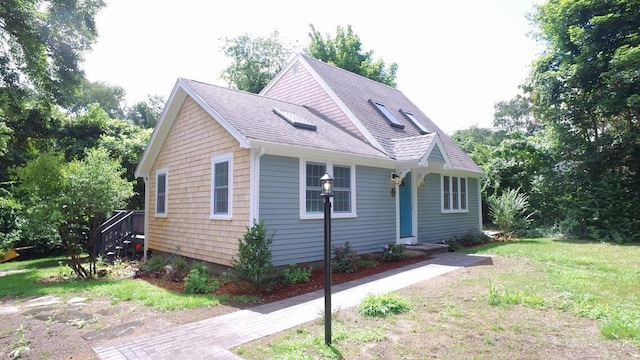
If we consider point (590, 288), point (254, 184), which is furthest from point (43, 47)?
point (590, 288)

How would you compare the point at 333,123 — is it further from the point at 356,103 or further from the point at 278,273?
the point at 278,273

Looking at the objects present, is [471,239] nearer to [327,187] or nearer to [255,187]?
[255,187]

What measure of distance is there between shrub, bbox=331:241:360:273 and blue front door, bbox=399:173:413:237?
2.97 metres

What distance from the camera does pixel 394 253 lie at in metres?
9.45

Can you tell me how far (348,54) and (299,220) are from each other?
71.4 ft

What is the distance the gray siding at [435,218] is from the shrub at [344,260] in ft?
12.5

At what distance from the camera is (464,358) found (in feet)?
11.5

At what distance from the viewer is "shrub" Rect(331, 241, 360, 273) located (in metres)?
8.26

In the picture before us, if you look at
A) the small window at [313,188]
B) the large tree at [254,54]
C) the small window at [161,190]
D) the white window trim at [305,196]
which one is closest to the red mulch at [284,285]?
the white window trim at [305,196]

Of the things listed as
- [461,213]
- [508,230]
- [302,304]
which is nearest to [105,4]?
[302,304]

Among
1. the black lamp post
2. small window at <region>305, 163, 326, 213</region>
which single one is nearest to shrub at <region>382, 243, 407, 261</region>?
small window at <region>305, 163, 326, 213</region>

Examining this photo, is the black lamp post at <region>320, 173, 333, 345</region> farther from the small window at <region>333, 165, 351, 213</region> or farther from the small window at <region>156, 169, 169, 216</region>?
the small window at <region>156, 169, 169, 216</region>

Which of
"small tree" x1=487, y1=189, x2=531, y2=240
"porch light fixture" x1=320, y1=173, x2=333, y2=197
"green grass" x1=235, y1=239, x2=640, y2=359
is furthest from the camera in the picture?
"small tree" x1=487, y1=189, x2=531, y2=240

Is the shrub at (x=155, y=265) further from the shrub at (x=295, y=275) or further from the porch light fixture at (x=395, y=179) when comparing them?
the porch light fixture at (x=395, y=179)
